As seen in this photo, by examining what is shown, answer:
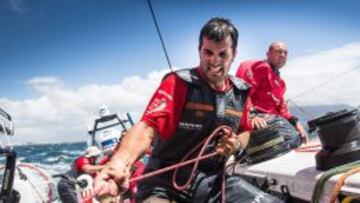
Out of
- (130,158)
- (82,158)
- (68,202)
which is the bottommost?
(68,202)

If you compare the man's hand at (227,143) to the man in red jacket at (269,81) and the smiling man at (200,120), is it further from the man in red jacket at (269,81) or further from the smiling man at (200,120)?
A: the man in red jacket at (269,81)

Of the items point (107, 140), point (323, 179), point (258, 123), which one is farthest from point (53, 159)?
point (323, 179)

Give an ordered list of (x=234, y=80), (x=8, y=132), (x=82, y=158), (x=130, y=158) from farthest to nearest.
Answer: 1. (x=82, y=158)
2. (x=8, y=132)
3. (x=234, y=80)
4. (x=130, y=158)

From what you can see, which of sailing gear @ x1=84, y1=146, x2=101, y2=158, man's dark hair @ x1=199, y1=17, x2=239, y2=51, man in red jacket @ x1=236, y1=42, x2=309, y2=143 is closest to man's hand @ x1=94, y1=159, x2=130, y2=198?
man's dark hair @ x1=199, y1=17, x2=239, y2=51

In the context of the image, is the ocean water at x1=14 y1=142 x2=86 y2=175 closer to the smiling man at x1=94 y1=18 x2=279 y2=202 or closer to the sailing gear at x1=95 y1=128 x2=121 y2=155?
the sailing gear at x1=95 y1=128 x2=121 y2=155

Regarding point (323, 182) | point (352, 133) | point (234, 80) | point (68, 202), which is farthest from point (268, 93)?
point (68, 202)

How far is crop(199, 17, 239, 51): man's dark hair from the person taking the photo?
396 cm

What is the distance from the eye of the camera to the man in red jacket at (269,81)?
24.3 feet

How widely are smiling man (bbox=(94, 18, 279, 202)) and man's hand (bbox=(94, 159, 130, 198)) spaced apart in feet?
2.43

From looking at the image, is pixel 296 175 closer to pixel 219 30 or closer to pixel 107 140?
A: pixel 219 30

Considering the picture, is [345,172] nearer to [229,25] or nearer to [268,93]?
[229,25]

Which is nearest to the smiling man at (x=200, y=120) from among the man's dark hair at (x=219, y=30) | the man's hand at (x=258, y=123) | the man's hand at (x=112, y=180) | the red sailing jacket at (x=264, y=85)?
the man's dark hair at (x=219, y=30)

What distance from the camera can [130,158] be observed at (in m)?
3.26

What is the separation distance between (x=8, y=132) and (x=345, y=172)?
538cm
